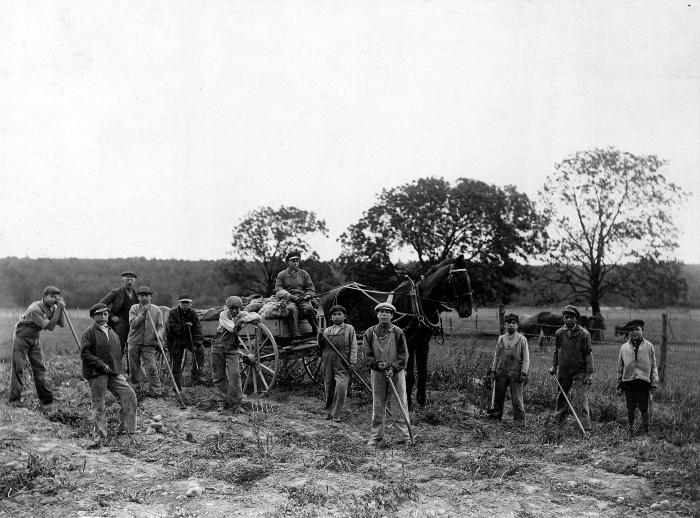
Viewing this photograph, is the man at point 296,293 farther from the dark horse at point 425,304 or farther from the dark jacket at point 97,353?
the dark jacket at point 97,353

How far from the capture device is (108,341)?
7.82 m

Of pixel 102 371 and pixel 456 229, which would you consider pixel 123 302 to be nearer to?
pixel 102 371

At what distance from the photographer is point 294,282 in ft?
38.2

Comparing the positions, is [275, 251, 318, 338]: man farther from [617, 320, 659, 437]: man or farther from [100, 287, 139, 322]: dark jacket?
[617, 320, 659, 437]: man

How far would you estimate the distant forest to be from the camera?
3506 cm

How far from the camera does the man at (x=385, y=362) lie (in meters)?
7.91

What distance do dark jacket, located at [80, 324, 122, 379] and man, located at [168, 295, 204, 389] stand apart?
147 inches

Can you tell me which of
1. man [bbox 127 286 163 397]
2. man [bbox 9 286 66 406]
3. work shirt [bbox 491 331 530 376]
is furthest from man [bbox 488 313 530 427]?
man [bbox 9 286 66 406]

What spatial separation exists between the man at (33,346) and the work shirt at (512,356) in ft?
22.7

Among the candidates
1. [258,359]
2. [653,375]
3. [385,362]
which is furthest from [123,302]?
[653,375]

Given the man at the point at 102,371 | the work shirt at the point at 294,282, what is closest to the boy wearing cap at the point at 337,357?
the work shirt at the point at 294,282

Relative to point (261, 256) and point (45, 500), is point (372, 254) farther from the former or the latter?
point (45, 500)

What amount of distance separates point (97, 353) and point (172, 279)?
4757 centimetres

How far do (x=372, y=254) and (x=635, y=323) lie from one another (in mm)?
25446
